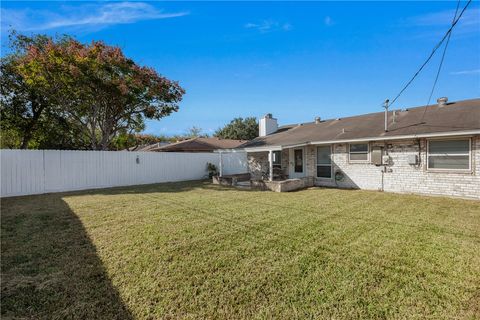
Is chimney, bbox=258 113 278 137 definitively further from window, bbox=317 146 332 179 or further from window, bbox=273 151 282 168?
window, bbox=317 146 332 179

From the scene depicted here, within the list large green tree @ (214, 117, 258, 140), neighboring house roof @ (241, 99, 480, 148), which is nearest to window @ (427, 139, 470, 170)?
neighboring house roof @ (241, 99, 480, 148)

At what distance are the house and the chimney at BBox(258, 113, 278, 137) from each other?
4.60 meters

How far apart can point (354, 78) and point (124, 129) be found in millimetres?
15571

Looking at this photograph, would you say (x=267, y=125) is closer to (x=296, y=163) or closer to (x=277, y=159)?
(x=277, y=159)

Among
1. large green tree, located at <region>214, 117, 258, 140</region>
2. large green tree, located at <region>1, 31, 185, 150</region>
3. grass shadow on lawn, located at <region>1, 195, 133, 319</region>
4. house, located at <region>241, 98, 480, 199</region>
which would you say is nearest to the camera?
grass shadow on lawn, located at <region>1, 195, 133, 319</region>

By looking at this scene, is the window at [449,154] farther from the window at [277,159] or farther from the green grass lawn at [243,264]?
the window at [277,159]

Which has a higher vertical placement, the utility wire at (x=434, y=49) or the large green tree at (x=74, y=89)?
the large green tree at (x=74, y=89)

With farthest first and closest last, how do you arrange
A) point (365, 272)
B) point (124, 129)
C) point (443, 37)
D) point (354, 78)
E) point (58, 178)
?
point (124, 129) < point (354, 78) < point (58, 178) < point (443, 37) < point (365, 272)

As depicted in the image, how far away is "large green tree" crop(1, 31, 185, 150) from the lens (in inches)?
439

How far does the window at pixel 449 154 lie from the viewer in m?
8.22

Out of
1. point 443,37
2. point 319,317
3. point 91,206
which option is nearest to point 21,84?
point 91,206

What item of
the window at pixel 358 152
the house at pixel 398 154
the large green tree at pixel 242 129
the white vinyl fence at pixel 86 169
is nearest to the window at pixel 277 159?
the house at pixel 398 154

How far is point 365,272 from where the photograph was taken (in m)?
3.33

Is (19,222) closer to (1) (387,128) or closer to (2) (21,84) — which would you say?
(2) (21,84)
